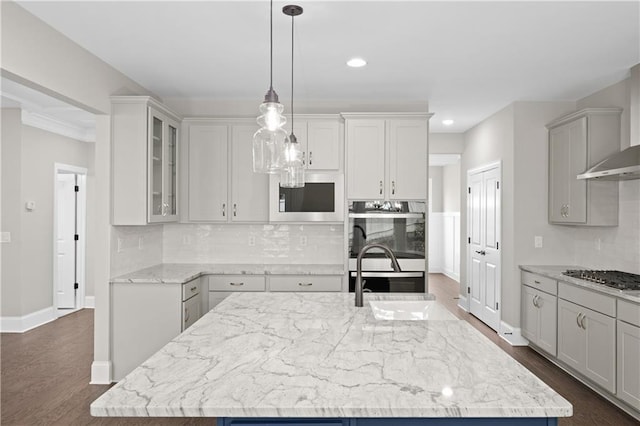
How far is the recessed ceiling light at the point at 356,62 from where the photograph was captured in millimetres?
3580

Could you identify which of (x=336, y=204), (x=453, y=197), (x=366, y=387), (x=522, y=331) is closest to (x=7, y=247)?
(x=336, y=204)

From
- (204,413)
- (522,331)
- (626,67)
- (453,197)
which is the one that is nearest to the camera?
(204,413)

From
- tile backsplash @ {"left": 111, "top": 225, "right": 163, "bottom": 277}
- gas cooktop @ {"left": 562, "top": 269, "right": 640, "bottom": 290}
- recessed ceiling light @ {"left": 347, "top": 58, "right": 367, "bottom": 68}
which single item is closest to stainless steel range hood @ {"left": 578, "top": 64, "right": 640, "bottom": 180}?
gas cooktop @ {"left": 562, "top": 269, "right": 640, "bottom": 290}

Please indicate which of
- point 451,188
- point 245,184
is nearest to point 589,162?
point 245,184

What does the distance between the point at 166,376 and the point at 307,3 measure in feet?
7.10

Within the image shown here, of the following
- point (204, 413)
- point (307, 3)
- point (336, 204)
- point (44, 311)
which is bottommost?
point (44, 311)

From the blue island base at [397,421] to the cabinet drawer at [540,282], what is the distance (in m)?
3.13

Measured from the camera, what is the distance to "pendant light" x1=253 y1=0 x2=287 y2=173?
2.10 meters

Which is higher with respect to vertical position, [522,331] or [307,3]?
[307,3]

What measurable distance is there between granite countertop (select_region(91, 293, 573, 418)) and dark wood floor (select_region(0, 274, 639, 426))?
162 centimetres

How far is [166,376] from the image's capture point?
1.45 metres

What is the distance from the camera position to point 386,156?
4402 millimetres

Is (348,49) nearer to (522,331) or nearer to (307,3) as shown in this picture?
(307,3)

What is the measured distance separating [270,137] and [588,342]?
316cm
